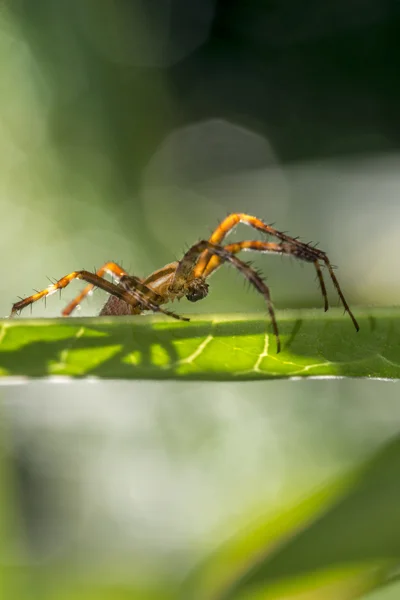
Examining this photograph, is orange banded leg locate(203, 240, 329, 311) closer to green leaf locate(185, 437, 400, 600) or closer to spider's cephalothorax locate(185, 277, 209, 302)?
spider's cephalothorax locate(185, 277, 209, 302)

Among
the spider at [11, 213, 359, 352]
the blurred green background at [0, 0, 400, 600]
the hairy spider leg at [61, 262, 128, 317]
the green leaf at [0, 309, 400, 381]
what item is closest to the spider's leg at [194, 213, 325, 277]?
the spider at [11, 213, 359, 352]

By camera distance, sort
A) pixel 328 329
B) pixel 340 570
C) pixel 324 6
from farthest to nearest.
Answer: pixel 324 6
pixel 328 329
pixel 340 570

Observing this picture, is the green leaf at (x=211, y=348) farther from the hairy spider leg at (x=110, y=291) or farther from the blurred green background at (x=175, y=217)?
the hairy spider leg at (x=110, y=291)

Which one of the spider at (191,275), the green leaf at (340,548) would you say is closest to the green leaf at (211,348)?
the green leaf at (340,548)

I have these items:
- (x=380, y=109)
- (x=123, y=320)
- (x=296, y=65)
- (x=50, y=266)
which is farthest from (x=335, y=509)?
(x=296, y=65)

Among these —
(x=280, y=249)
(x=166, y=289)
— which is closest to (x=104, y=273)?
(x=166, y=289)

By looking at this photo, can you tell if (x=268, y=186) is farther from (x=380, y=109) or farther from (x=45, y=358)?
(x=45, y=358)
